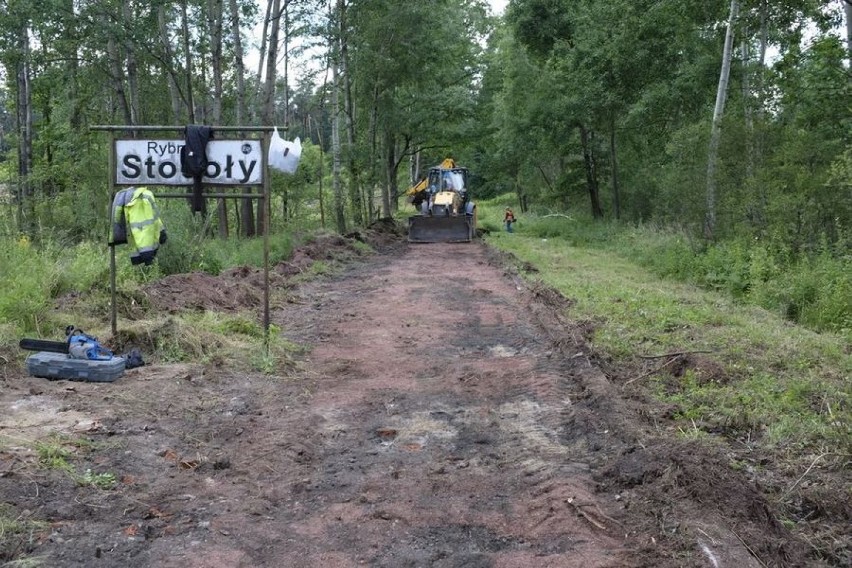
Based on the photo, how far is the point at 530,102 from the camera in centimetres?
2950

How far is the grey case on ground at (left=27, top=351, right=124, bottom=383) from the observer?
684cm

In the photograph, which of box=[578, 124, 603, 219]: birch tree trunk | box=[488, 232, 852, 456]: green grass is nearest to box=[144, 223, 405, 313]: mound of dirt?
box=[488, 232, 852, 456]: green grass

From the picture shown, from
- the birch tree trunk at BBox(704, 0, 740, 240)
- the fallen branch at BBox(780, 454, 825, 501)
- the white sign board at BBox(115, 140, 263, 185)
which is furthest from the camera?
the birch tree trunk at BBox(704, 0, 740, 240)

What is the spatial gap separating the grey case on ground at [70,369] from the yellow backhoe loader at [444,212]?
66.6 feet

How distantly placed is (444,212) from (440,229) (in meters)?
1.21

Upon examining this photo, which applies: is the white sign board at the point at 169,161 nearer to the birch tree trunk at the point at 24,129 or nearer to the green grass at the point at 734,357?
the green grass at the point at 734,357

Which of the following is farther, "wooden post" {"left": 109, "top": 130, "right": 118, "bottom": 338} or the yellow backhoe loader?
the yellow backhoe loader

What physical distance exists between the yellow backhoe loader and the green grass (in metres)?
12.6

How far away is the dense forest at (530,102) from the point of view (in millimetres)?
15148

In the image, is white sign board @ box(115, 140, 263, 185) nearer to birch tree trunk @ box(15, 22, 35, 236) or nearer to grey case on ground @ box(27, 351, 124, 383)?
grey case on ground @ box(27, 351, 124, 383)

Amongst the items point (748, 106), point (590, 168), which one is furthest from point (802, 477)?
point (590, 168)

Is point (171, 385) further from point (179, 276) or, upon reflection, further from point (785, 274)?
point (785, 274)

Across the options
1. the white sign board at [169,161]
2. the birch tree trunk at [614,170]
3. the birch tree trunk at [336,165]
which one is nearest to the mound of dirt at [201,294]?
the white sign board at [169,161]

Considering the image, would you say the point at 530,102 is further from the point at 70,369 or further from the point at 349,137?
the point at 70,369
